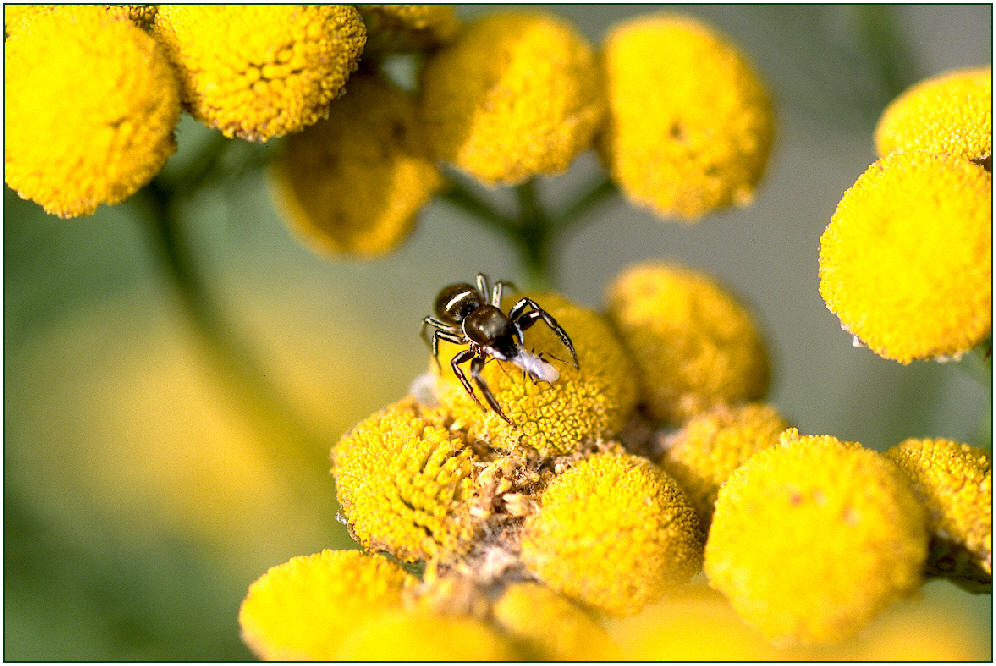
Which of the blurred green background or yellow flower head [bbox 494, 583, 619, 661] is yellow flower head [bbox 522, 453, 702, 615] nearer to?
yellow flower head [bbox 494, 583, 619, 661]

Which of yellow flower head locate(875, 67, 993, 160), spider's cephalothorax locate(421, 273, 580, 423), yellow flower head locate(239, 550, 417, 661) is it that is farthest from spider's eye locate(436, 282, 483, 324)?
yellow flower head locate(875, 67, 993, 160)

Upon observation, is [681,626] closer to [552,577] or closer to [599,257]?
[552,577]

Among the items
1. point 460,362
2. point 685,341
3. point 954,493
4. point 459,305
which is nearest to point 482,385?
point 460,362

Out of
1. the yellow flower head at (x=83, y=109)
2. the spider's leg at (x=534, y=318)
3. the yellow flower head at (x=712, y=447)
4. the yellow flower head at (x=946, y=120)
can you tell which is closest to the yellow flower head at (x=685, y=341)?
the yellow flower head at (x=712, y=447)

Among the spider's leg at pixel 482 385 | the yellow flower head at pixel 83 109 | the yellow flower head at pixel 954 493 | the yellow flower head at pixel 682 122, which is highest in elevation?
the yellow flower head at pixel 83 109

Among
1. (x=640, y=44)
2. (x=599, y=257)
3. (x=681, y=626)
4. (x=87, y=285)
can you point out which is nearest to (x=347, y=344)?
(x=87, y=285)

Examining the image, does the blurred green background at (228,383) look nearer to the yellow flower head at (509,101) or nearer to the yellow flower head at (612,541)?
the yellow flower head at (509,101)

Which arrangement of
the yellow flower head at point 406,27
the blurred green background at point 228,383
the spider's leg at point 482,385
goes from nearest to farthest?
the spider's leg at point 482,385 < the yellow flower head at point 406,27 < the blurred green background at point 228,383

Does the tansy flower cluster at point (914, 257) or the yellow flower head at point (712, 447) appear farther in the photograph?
the yellow flower head at point (712, 447)
